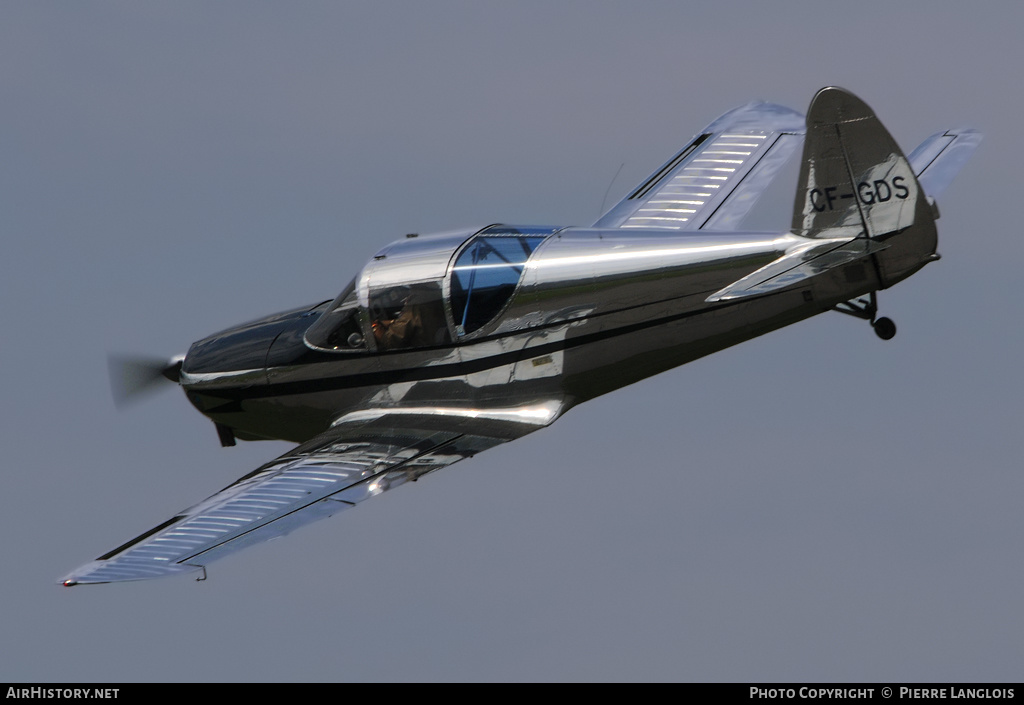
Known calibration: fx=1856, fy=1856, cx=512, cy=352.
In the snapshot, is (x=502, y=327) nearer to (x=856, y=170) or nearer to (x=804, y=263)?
(x=804, y=263)

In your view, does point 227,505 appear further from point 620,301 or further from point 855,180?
point 855,180

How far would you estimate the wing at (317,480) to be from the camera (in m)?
16.3

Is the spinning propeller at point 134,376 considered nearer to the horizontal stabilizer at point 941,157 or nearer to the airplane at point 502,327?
the airplane at point 502,327

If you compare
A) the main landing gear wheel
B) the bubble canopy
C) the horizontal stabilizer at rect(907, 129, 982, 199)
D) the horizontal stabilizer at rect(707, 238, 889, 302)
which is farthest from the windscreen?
the horizontal stabilizer at rect(907, 129, 982, 199)

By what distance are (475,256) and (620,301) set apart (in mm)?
1644

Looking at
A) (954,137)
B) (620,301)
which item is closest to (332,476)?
(620,301)

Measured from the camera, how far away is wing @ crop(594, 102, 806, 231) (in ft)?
70.1

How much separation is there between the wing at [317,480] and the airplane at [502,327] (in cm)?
2

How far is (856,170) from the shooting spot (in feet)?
56.0

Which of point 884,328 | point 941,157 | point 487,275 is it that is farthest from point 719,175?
point 884,328

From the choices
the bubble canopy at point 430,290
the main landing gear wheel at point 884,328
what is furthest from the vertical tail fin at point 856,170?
the bubble canopy at point 430,290

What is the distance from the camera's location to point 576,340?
18141 mm

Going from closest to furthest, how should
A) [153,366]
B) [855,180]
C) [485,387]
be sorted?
[855,180] < [485,387] < [153,366]

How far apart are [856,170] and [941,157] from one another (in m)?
2.26
